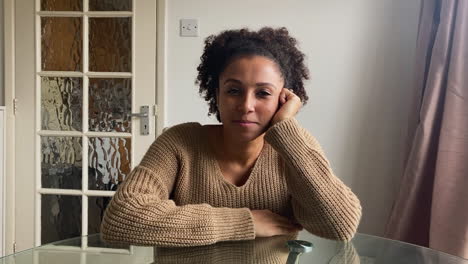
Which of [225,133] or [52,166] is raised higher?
[225,133]

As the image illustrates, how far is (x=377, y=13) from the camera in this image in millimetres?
1979

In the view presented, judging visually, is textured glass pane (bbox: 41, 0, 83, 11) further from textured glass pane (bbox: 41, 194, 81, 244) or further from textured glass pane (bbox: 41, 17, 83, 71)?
textured glass pane (bbox: 41, 194, 81, 244)

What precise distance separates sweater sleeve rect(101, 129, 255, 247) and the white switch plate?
4.05ft

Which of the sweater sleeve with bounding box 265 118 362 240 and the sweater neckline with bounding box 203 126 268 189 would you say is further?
the sweater neckline with bounding box 203 126 268 189

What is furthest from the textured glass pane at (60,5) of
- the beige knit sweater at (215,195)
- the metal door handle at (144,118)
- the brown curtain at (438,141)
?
the brown curtain at (438,141)

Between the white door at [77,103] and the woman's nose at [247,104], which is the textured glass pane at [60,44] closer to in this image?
the white door at [77,103]

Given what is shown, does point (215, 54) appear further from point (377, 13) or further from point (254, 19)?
point (377, 13)

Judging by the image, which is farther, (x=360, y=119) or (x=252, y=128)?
(x=360, y=119)

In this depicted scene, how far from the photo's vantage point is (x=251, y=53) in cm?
104

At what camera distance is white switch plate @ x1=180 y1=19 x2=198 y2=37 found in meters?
2.07

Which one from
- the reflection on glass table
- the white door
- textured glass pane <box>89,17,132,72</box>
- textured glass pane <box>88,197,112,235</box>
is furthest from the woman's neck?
textured glass pane <box>88,197,112,235</box>

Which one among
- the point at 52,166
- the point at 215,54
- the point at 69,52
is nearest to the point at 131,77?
the point at 69,52

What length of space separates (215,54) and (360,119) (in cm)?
114

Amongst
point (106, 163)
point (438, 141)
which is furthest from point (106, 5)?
point (438, 141)
